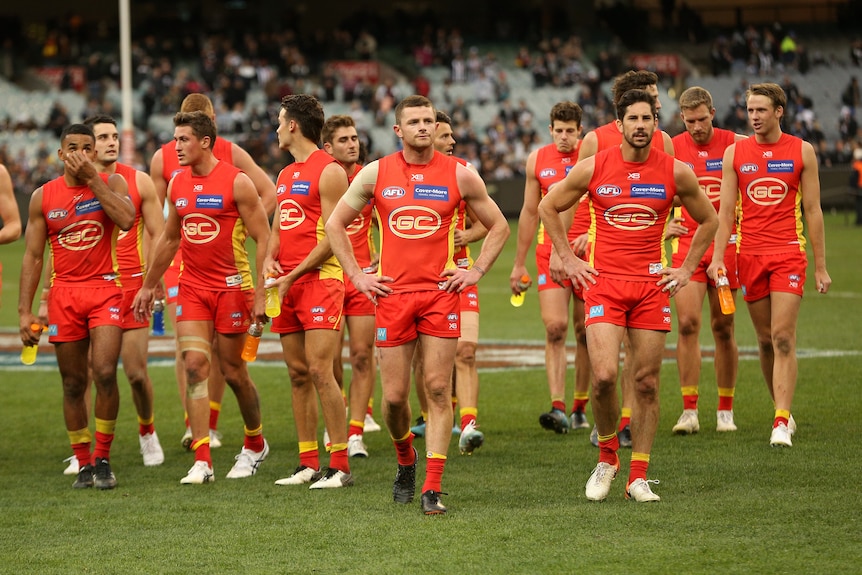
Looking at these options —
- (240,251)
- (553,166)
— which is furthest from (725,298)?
(240,251)

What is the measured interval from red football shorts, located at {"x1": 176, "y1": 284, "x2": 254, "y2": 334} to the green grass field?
1071 millimetres

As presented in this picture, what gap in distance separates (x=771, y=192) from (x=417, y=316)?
338 cm

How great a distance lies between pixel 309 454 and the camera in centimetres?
870

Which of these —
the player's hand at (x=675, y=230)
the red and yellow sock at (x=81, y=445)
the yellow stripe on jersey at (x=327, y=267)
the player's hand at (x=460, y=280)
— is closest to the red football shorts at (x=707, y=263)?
the player's hand at (x=675, y=230)

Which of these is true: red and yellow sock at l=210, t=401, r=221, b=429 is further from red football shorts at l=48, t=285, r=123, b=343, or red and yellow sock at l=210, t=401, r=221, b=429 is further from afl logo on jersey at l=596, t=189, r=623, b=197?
afl logo on jersey at l=596, t=189, r=623, b=197

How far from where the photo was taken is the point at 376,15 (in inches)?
1886

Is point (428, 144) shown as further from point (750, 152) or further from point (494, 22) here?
point (494, 22)

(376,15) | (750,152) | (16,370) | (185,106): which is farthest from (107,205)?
(376,15)

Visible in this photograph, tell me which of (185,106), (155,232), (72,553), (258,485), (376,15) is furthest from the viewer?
(376,15)

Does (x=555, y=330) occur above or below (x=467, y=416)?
above

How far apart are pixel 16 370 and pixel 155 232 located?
21.6 ft

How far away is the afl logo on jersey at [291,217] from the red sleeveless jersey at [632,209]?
2079 mm

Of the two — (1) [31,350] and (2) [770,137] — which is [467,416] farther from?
(1) [31,350]

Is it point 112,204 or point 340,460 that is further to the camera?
point 112,204
